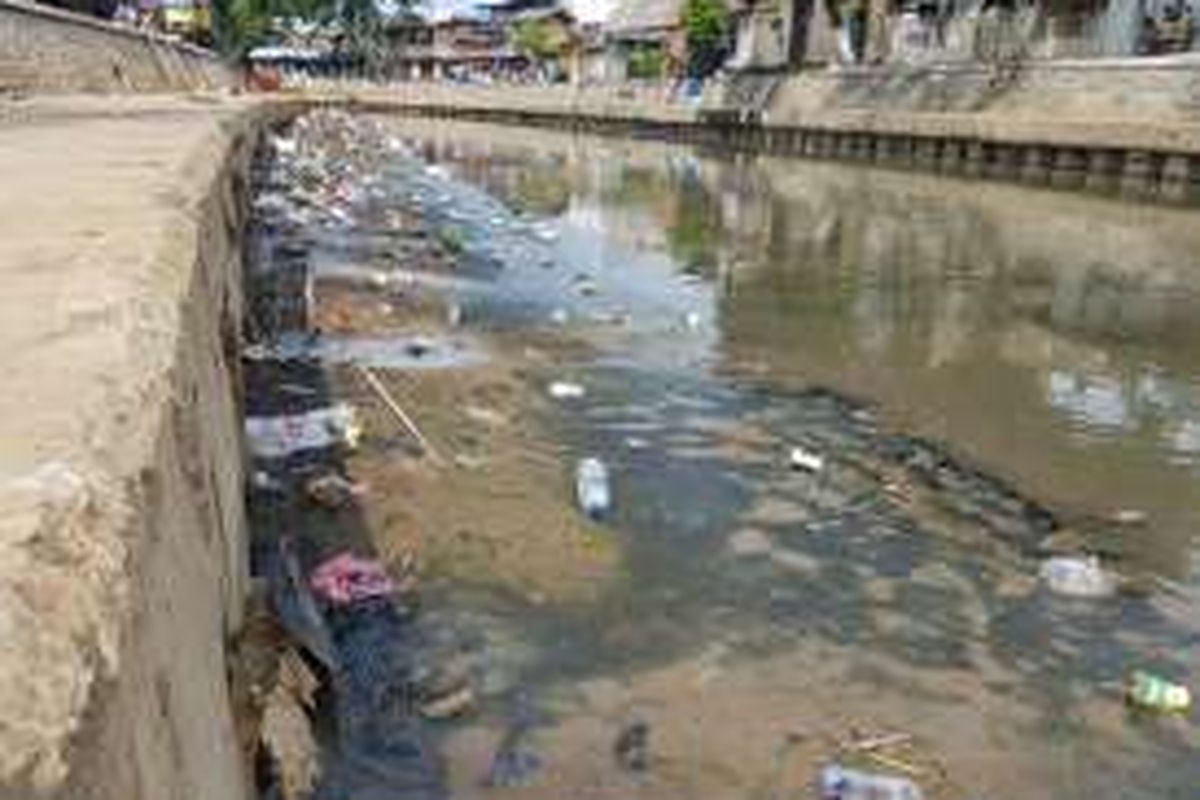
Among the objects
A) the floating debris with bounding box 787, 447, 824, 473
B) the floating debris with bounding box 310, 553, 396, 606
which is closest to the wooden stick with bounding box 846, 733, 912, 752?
the floating debris with bounding box 310, 553, 396, 606

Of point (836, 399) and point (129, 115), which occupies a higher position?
point (129, 115)

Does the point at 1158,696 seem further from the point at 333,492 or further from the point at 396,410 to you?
the point at 396,410

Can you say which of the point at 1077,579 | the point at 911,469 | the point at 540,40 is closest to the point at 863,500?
the point at 911,469

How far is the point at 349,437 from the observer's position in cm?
883

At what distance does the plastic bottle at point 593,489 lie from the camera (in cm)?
804

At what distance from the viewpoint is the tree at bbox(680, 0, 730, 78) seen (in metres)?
68.8

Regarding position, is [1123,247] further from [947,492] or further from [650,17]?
[650,17]

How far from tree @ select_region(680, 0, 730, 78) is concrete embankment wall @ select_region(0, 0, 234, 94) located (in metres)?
35.8

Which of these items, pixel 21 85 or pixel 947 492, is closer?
pixel 947 492

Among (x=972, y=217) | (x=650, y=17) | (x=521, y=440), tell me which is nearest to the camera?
(x=521, y=440)

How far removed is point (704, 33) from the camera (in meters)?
70.1

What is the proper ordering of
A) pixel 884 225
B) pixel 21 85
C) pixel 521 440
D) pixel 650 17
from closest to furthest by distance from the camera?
pixel 521 440, pixel 21 85, pixel 884 225, pixel 650 17

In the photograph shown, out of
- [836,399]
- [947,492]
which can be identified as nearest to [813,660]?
[947,492]

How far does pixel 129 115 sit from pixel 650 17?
6657cm
